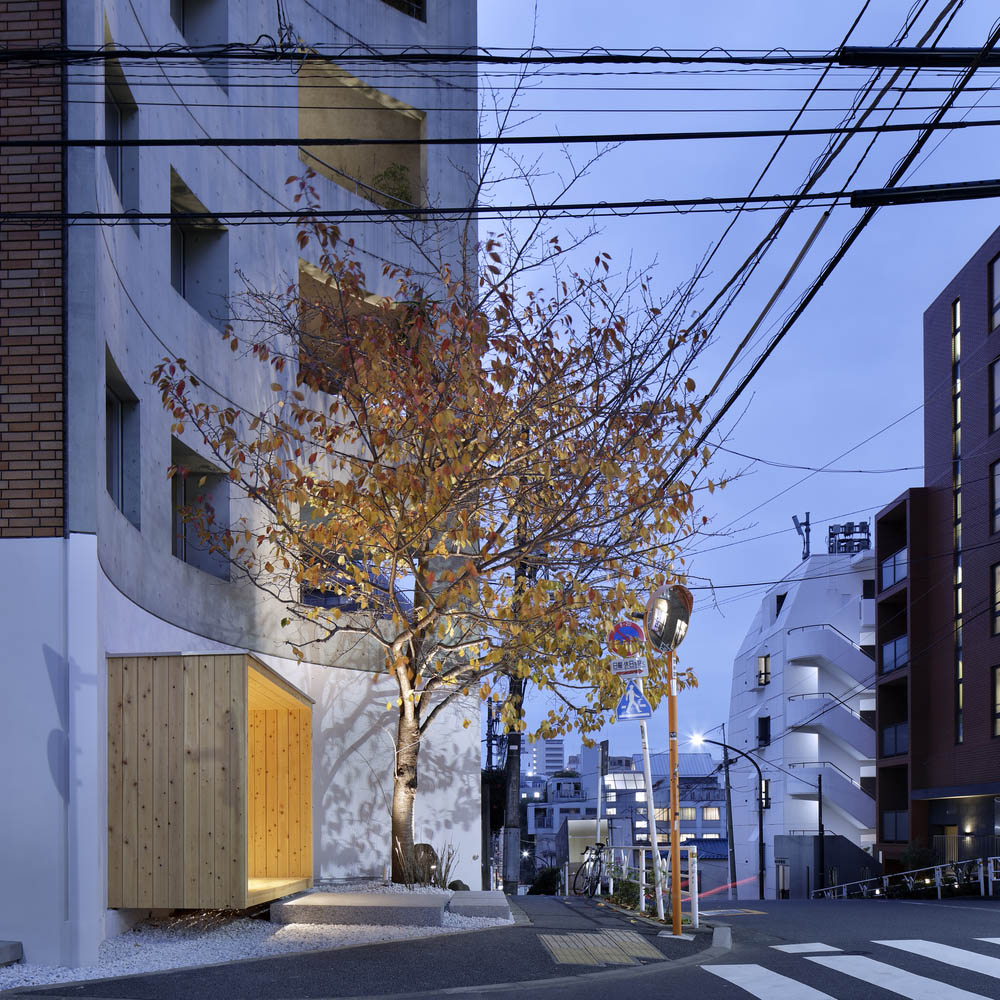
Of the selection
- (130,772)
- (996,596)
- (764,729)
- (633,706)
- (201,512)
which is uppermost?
(201,512)

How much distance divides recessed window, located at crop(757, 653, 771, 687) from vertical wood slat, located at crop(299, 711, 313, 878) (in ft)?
163

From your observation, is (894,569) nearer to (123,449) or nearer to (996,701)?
(996,701)

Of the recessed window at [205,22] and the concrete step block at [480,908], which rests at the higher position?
the recessed window at [205,22]

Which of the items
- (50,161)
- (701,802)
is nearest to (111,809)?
(50,161)

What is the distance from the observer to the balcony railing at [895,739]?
1663 inches

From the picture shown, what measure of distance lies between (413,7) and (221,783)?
19.0m

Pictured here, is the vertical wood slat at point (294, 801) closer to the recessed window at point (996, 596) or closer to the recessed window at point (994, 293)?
the recessed window at point (996, 596)

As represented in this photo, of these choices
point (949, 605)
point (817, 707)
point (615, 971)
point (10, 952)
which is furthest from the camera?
point (817, 707)

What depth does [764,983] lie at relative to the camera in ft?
30.9

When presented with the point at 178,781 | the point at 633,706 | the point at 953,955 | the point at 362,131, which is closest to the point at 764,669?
the point at 362,131

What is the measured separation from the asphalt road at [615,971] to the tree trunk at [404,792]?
3.33m

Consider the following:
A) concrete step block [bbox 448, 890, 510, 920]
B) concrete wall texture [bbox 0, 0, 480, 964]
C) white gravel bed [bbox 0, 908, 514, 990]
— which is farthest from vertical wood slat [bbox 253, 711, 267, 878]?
concrete step block [bbox 448, 890, 510, 920]

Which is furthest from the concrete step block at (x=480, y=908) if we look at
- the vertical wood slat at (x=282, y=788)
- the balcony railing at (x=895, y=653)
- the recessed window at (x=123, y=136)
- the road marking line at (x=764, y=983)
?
the balcony railing at (x=895, y=653)

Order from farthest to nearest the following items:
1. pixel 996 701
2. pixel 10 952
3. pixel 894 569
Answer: pixel 894 569 → pixel 996 701 → pixel 10 952
